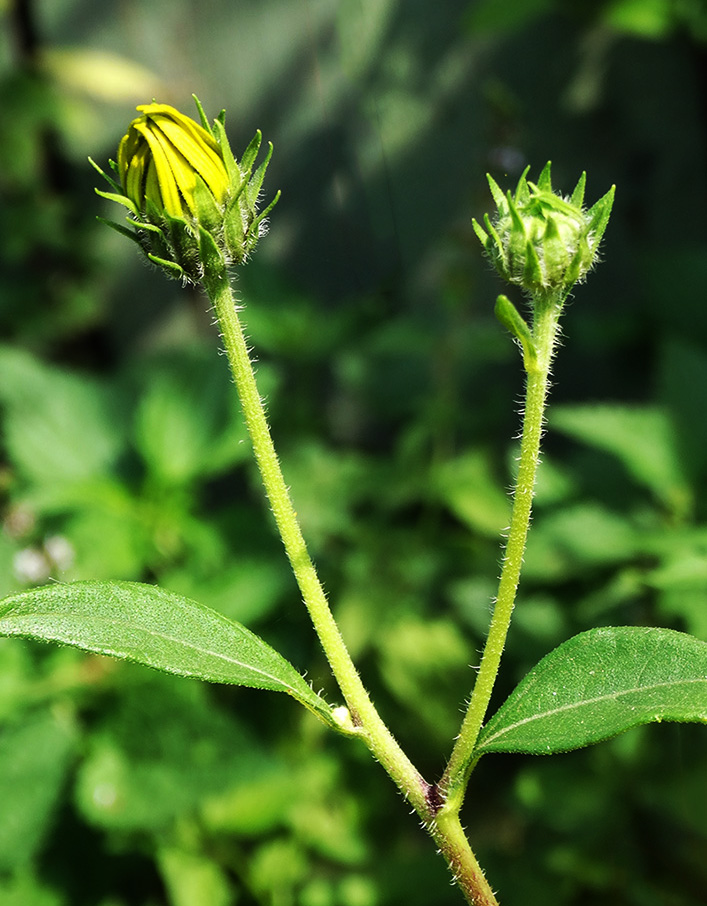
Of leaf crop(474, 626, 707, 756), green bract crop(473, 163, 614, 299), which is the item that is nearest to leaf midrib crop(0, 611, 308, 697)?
leaf crop(474, 626, 707, 756)

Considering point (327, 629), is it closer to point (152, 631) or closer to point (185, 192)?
point (152, 631)

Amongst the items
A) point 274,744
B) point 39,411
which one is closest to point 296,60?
point 39,411

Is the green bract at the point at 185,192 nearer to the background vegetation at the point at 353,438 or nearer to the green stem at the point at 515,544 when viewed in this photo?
the green stem at the point at 515,544

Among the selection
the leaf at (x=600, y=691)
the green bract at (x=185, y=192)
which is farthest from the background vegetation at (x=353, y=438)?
the green bract at (x=185, y=192)

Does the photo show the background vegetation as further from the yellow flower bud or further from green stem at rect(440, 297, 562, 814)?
the yellow flower bud

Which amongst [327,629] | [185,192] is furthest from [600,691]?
[185,192]

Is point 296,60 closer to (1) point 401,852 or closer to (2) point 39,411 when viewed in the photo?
(2) point 39,411

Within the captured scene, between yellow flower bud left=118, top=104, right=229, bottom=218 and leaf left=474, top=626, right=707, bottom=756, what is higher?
yellow flower bud left=118, top=104, right=229, bottom=218
